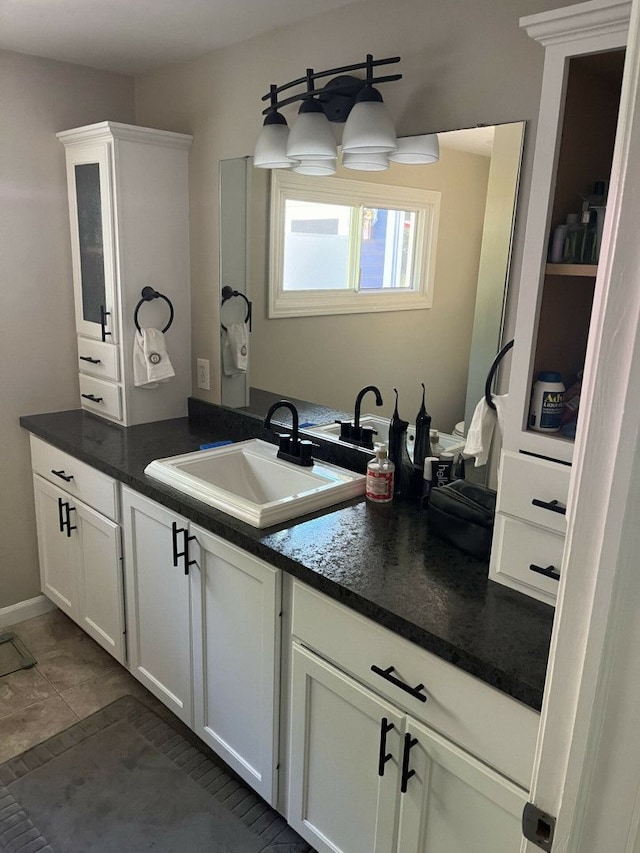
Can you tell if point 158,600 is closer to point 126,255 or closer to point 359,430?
point 359,430

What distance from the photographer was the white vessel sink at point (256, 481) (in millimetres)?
1722

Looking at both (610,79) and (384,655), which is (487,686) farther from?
(610,79)

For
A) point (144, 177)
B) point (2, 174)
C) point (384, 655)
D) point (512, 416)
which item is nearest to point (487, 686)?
point (384, 655)

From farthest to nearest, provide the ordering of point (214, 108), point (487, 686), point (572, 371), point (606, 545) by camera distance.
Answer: point (214, 108) → point (572, 371) → point (487, 686) → point (606, 545)

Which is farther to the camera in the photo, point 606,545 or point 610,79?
point 610,79

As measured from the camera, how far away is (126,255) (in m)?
2.46

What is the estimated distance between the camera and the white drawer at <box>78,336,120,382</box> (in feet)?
8.45

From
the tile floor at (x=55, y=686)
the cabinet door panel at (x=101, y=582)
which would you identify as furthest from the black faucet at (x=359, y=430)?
the tile floor at (x=55, y=686)

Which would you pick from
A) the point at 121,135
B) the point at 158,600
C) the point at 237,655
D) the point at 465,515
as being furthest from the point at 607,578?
the point at 121,135

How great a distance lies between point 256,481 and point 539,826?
1.63 m

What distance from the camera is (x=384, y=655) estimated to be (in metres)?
1.35

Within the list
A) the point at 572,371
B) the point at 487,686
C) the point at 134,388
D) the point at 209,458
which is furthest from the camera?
the point at 134,388

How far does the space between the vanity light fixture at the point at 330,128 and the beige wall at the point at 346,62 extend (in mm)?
66

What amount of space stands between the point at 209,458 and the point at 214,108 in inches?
51.3
